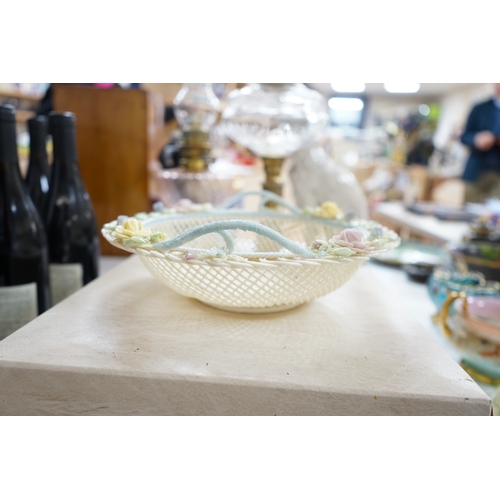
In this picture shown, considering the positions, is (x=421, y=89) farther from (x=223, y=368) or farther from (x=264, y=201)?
(x=223, y=368)

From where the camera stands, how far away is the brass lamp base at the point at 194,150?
0.96 m

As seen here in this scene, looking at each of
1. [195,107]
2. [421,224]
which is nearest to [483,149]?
[421,224]

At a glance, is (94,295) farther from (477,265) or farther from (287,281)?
(477,265)

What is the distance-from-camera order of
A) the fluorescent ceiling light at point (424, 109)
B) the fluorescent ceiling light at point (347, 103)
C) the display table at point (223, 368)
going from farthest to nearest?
1. the fluorescent ceiling light at point (347, 103)
2. the fluorescent ceiling light at point (424, 109)
3. the display table at point (223, 368)

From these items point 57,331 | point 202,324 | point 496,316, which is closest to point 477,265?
point 496,316

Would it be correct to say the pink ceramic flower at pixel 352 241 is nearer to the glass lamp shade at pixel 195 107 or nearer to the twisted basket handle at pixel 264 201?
the twisted basket handle at pixel 264 201

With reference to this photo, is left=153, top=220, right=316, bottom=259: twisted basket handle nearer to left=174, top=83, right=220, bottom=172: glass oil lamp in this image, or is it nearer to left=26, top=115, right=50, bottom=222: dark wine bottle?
left=26, top=115, right=50, bottom=222: dark wine bottle

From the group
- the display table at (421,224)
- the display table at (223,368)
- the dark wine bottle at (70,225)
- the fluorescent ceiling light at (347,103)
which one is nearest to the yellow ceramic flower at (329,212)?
the display table at (223,368)

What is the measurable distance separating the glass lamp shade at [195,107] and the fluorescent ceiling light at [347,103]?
7.33m

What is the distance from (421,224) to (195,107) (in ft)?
3.89

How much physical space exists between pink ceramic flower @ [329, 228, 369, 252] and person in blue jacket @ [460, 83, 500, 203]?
2.43 meters

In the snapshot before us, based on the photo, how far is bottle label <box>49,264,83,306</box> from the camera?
2.12ft

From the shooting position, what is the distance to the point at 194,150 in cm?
96

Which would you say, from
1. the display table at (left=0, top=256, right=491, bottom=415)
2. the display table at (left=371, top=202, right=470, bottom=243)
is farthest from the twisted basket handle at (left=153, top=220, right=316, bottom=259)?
the display table at (left=371, top=202, right=470, bottom=243)
